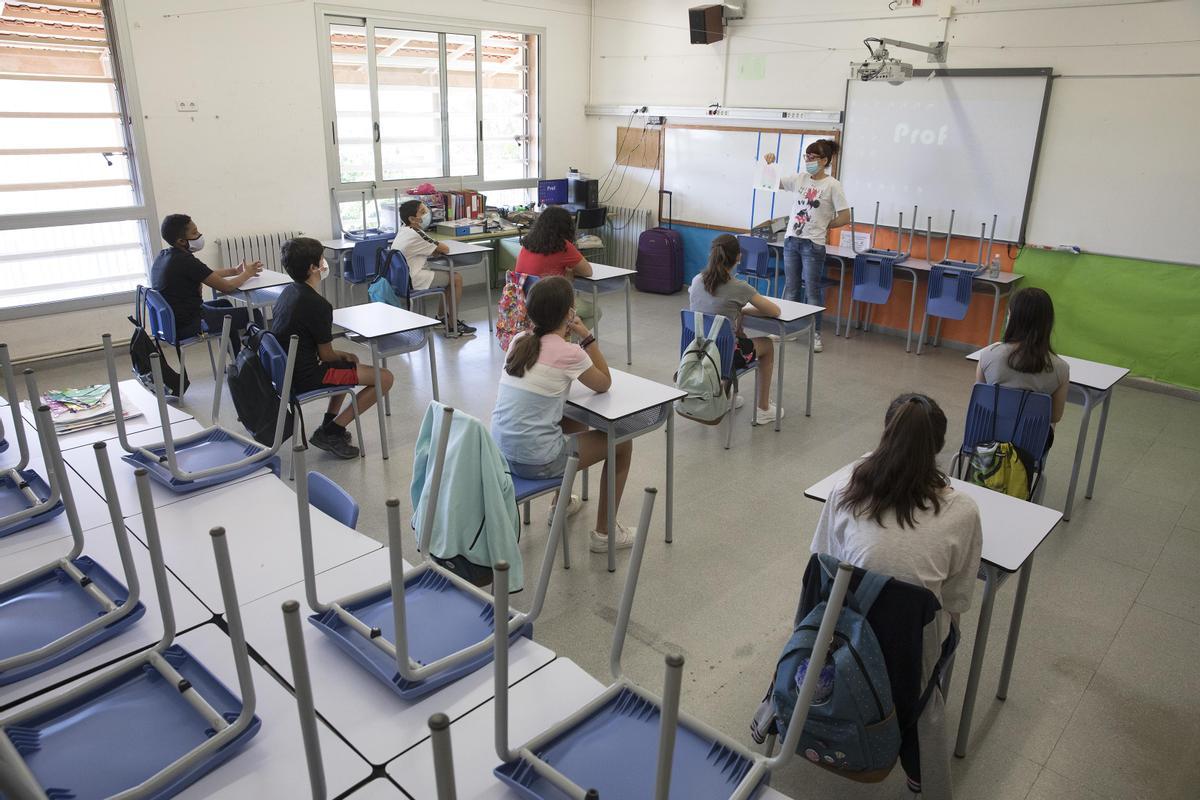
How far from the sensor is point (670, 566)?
3508 mm

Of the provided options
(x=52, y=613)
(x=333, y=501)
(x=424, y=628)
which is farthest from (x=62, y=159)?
(x=424, y=628)

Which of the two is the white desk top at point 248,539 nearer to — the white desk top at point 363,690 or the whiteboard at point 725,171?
the white desk top at point 363,690

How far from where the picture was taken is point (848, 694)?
1919mm

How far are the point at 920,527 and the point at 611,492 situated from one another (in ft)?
5.10

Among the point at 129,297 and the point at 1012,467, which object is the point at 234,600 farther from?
the point at 129,297

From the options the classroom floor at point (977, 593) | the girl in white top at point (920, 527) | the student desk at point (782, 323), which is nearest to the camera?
the girl in white top at point (920, 527)

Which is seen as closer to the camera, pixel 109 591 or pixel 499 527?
pixel 109 591

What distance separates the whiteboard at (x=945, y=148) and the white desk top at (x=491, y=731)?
6024 millimetres

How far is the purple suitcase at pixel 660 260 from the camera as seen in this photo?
855 cm

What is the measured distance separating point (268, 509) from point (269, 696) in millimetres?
847

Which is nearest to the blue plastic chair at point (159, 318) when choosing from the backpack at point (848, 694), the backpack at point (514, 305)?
the backpack at point (514, 305)

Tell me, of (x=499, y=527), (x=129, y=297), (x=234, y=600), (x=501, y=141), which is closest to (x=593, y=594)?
(x=499, y=527)

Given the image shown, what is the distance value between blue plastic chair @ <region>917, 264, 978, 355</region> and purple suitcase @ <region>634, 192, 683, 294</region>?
2776mm

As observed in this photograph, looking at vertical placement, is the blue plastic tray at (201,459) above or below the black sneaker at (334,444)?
above
